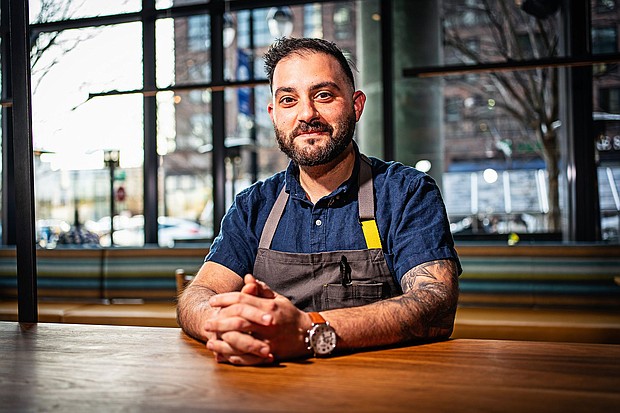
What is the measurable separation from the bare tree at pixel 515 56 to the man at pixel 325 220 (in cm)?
399

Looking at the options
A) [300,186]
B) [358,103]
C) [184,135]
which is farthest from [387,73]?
[300,186]

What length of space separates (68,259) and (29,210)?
382cm

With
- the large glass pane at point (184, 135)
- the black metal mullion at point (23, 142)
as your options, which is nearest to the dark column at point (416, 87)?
the large glass pane at point (184, 135)

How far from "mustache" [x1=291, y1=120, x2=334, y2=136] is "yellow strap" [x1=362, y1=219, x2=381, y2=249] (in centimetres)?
27

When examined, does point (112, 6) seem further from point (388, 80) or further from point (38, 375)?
point (38, 375)

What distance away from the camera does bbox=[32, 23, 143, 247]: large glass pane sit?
6.03 metres

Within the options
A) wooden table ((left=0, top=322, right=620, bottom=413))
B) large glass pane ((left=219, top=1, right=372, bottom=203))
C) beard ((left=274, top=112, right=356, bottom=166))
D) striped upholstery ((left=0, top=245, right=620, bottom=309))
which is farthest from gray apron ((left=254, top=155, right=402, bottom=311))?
Answer: large glass pane ((left=219, top=1, right=372, bottom=203))

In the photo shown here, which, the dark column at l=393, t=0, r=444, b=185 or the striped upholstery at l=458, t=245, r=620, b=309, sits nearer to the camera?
the striped upholstery at l=458, t=245, r=620, b=309

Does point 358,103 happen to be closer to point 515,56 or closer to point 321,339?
point 321,339

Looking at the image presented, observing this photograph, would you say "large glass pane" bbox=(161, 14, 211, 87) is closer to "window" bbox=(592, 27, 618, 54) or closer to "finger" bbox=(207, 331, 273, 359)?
"window" bbox=(592, 27, 618, 54)

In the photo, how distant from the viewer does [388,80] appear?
17.4 feet

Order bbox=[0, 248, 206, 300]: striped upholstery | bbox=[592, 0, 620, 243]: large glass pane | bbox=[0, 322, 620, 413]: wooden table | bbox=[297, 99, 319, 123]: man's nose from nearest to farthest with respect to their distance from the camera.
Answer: bbox=[0, 322, 620, 413]: wooden table → bbox=[297, 99, 319, 123]: man's nose → bbox=[0, 248, 206, 300]: striped upholstery → bbox=[592, 0, 620, 243]: large glass pane

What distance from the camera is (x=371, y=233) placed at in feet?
5.96

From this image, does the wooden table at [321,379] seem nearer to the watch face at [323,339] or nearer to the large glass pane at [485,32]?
the watch face at [323,339]
